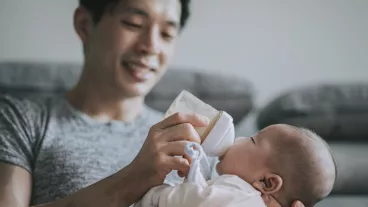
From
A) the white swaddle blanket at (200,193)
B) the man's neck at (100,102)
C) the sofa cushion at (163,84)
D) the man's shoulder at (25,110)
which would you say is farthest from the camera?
the sofa cushion at (163,84)

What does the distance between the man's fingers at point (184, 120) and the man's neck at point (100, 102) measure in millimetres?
412

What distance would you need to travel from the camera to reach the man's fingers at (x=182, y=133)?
2.86ft

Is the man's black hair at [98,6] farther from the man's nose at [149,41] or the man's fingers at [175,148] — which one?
the man's fingers at [175,148]

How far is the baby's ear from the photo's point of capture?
0.89 meters

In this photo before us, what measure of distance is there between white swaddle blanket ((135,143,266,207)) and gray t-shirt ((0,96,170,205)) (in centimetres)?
30

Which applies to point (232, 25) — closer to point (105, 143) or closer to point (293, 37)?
point (293, 37)

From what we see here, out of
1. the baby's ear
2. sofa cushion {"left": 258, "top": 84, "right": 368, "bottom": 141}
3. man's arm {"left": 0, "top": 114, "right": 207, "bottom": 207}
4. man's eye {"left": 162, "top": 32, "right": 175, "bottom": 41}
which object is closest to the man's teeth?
man's eye {"left": 162, "top": 32, "right": 175, "bottom": 41}

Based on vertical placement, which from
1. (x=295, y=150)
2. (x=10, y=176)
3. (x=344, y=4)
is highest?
(x=344, y=4)

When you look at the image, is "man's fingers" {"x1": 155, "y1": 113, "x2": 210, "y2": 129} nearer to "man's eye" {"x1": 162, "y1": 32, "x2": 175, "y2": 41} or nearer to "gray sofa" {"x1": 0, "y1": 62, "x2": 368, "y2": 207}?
"man's eye" {"x1": 162, "y1": 32, "x2": 175, "y2": 41}

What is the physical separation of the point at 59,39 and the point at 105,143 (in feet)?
2.30

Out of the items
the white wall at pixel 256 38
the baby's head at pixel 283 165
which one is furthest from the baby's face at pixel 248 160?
the white wall at pixel 256 38

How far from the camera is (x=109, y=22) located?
1.25 metres

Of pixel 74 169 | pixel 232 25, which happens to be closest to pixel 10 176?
pixel 74 169

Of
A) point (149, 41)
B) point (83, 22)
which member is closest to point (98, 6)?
point (83, 22)
